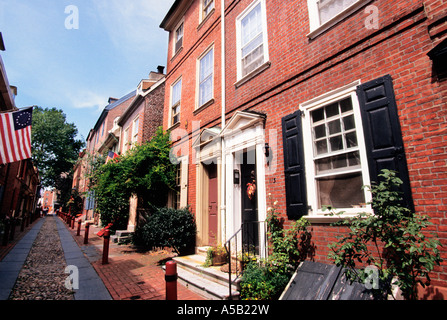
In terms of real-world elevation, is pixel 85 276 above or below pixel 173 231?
below

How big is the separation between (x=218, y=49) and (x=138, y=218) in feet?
26.5

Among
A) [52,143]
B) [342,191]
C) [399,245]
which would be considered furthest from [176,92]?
[52,143]

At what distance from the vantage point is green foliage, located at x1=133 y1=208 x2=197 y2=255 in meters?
6.61

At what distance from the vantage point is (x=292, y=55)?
4828 mm

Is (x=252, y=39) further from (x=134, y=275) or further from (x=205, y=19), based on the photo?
(x=134, y=275)

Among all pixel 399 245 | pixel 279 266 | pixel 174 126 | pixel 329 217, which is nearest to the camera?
pixel 399 245

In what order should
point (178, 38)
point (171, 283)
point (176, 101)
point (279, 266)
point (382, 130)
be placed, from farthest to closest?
point (178, 38) < point (176, 101) < point (279, 266) < point (382, 130) < point (171, 283)

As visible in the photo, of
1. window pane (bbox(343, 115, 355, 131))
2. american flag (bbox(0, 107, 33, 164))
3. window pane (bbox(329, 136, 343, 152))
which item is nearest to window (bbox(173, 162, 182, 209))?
american flag (bbox(0, 107, 33, 164))

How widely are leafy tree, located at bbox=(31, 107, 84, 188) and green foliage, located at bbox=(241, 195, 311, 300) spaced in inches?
1529

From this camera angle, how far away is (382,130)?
3.21m

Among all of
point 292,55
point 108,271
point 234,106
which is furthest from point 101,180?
point 292,55

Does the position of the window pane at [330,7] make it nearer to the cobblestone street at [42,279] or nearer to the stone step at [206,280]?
the stone step at [206,280]

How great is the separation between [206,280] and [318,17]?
18.7ft
